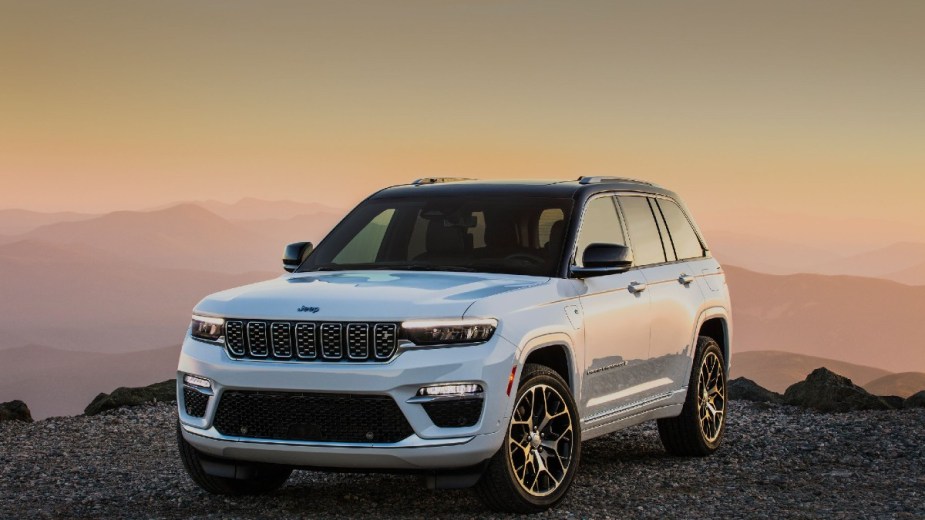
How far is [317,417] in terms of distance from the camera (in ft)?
24.5

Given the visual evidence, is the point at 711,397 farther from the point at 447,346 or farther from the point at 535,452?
the point at 447,346

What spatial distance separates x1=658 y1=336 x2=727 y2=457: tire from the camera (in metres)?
10.6

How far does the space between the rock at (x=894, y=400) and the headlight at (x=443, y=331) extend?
968 cm

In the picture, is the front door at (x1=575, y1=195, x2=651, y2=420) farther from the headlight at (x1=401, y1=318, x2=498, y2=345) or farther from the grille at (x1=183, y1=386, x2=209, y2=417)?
the grille at (x1=183, y1=386, x2=209, y2=417)

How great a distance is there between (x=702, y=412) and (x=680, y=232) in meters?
1.49

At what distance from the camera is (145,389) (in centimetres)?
1611

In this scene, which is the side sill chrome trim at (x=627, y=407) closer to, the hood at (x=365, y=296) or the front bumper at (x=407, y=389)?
the hood at (x=365, y=296)

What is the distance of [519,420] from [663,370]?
2.38 metres

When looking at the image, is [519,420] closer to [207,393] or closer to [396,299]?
[396,299]

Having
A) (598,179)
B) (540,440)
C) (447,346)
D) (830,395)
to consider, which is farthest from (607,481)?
(830,395)

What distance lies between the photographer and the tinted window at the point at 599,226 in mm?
A: 8867

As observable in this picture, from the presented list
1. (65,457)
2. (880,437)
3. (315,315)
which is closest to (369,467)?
(315,315)

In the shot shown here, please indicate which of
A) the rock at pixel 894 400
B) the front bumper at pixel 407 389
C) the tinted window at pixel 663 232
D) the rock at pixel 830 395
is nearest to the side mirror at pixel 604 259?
the front bumper at pixel 407 389

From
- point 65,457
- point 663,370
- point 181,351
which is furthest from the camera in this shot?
point 65,457
